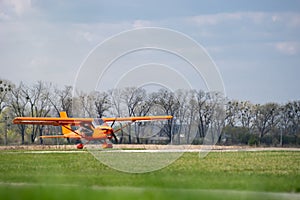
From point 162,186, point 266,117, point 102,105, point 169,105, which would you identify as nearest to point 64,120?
point 169,105

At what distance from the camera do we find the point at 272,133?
3558 inches

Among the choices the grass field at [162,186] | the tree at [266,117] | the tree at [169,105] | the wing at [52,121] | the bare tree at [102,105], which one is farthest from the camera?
the tree at [266,117]

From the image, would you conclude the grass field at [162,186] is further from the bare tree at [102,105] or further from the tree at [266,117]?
the tree at [266,117]

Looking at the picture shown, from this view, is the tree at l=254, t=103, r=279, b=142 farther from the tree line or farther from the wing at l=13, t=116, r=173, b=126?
the wing at l=13, t=116, r=173, b=126

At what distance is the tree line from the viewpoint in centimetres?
6066

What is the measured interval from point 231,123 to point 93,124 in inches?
1760

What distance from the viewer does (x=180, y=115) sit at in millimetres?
61281

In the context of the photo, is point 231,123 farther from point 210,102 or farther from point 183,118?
point 183,118

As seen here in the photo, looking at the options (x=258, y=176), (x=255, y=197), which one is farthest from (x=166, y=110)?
(x=255, y=197)

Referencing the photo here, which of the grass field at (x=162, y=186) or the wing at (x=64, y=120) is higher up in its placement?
the wing at (x=64, y=120)

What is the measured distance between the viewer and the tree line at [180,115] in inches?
2388

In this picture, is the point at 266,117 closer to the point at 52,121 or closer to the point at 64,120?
the point at 52,121

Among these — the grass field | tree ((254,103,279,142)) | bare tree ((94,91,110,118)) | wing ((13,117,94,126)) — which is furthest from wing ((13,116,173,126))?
tree ((254,103,279,142))

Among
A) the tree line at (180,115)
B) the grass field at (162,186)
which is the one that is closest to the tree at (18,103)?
the tree line at (180,115)
